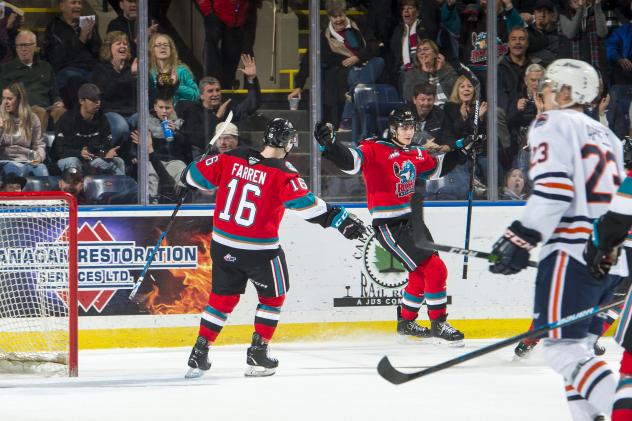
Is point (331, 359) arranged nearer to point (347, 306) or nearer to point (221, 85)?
point (347, 306)

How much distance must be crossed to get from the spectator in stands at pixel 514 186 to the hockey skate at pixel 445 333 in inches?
43.1

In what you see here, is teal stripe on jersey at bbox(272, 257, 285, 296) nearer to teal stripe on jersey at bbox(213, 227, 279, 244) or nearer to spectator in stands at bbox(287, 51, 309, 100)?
teal stripe on jersey at bbox(213, 227, 279, 244)

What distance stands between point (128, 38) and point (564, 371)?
3852 mm

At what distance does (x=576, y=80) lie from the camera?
11.0ft

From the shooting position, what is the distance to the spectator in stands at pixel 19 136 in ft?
19.9

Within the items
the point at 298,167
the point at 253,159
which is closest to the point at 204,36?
the point at 298,167

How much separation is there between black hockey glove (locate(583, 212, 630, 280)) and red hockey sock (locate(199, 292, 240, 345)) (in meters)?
2.21

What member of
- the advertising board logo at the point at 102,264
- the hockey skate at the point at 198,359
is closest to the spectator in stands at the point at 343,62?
→ the advertising board logo at the point at 102,264

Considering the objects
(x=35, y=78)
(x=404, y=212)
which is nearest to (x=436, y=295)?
(x=404, y=212)

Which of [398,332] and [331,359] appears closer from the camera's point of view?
[331,359]

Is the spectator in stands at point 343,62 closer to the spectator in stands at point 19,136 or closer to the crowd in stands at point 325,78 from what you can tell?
the crowd in stands at point 325,78

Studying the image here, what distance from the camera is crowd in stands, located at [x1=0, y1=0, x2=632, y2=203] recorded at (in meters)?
6.17

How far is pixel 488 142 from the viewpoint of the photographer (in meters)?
6.81

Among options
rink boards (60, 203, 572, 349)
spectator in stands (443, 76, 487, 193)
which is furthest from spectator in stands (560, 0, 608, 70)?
rink boards (60, 203, 572, 349)
